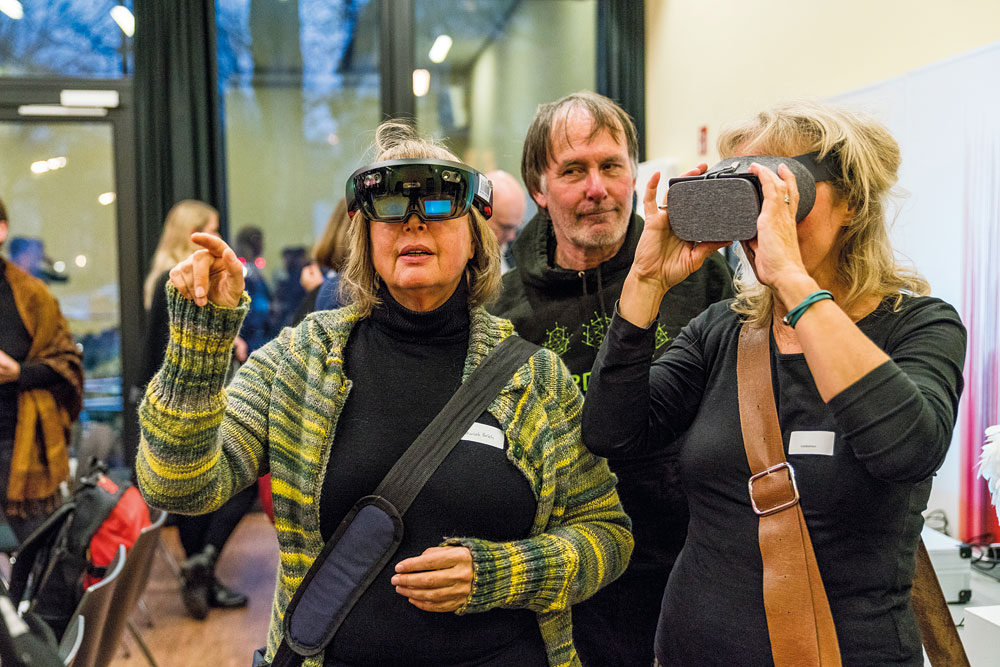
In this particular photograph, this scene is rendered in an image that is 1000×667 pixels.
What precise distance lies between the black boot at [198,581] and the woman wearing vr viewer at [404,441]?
2.68 metres

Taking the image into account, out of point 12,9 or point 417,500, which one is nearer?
point 417,500

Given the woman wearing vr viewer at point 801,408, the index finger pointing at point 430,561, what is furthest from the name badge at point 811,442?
the index finger pointing at point 430,561

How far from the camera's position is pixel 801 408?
3.99 feet

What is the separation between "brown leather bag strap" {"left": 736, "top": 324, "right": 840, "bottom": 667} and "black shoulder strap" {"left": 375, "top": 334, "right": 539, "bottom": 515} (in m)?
0.39

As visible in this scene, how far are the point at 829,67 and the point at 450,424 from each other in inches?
115

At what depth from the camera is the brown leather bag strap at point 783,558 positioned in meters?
1.15

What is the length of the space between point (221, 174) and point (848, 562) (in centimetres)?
484

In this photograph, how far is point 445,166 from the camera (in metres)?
1.35

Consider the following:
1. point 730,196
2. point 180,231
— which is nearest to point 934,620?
point 730,196

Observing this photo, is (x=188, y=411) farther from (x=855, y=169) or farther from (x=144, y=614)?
(x=144, y=614)

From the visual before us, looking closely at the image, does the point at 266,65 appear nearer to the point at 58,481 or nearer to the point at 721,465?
the point at 58,481

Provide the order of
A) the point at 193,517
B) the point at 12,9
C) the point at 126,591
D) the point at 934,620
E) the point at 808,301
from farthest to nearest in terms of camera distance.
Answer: the point at 12,9 < the point at 193,517 < the point at 126,591 < the point at 934,620 < the point at 808,301

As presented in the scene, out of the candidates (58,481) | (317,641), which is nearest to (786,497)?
(317,641)

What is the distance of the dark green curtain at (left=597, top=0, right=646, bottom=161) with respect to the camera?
5.62m
